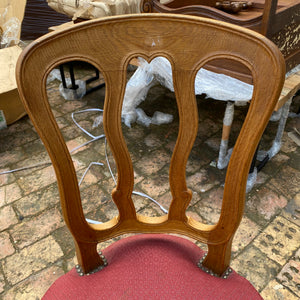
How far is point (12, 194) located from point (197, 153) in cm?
132

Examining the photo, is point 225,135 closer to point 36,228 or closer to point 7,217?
point 36,228

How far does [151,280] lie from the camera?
2.55ft

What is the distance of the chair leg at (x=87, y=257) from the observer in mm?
829

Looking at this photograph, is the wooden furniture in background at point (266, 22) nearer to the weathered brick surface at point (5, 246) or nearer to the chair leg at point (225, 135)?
the chair leg at point (225, 135)

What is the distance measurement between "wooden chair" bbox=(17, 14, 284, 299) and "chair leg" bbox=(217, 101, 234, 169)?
1.07 meters

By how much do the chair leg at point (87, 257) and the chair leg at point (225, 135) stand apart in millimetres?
1228

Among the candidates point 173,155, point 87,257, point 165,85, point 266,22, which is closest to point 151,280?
point 87,257

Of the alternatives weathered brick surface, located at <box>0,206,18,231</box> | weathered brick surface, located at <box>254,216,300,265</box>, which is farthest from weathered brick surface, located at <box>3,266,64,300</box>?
weathered brick surface, located at <box>254,216,300,265</box>

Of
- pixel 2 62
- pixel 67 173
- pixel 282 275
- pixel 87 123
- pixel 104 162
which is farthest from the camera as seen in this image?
pixel 87 123

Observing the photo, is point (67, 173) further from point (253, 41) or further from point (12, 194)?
point (12, 194)

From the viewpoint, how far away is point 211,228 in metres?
0.81

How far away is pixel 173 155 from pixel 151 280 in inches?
13.4

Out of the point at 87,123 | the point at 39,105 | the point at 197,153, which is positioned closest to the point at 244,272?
the point at 197,153

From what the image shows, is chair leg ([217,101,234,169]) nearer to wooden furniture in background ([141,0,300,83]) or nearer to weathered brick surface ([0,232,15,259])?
wooden furniture in background ([141,0,300,83])
